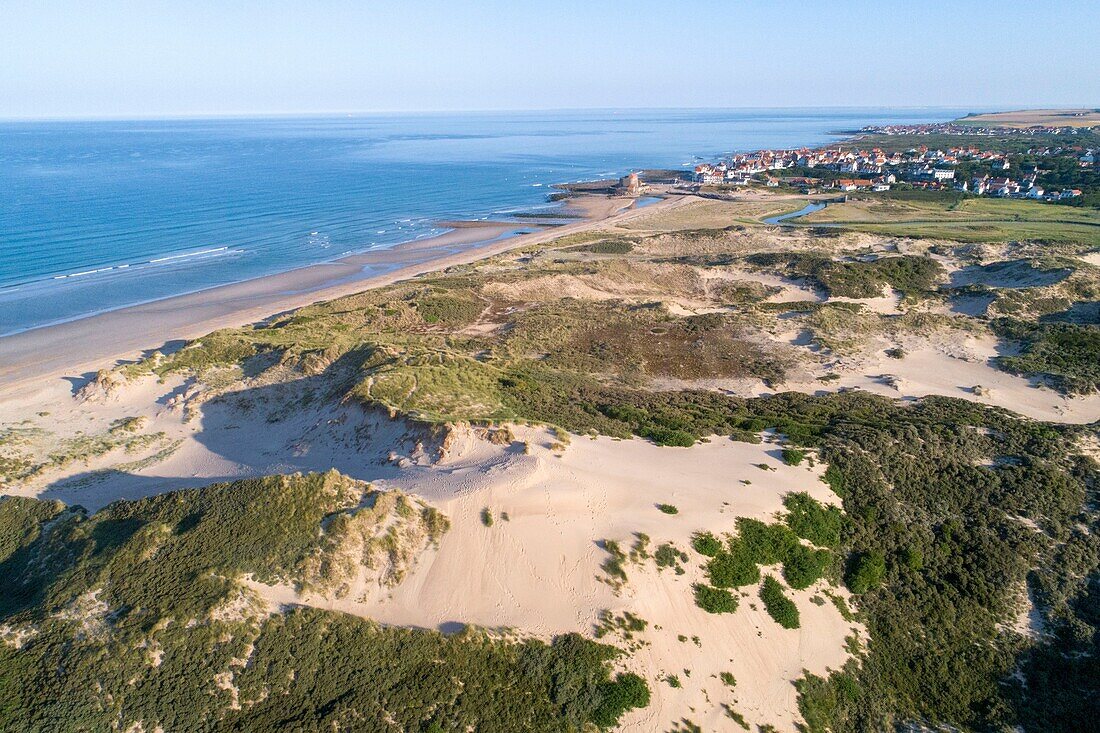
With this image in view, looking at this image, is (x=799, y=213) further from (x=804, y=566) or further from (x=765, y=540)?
(x=804, y=566)

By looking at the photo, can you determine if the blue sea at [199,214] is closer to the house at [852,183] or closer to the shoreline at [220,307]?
the shoreline at [220,307]

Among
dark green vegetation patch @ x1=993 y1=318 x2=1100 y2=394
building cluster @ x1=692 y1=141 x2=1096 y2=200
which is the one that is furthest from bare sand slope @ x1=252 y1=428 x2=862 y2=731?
building cluster @ x1=692 y1=141 x2=1096 y2=200

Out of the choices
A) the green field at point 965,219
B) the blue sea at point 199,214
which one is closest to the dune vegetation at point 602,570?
the blue sea at point 199,214

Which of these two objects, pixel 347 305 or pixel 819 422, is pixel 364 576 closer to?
pixel 819 422

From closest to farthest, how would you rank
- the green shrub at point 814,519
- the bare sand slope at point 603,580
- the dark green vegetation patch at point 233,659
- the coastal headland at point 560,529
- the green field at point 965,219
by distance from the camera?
the dark green vegetation patch at point 233,659 < the coastal headland at point 560,529 < the bare sand slope at point 603,580 < the green shrub at point 814,519 < the green field at point 965,219

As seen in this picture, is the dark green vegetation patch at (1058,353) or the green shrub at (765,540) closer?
the green shrub at (765,540)

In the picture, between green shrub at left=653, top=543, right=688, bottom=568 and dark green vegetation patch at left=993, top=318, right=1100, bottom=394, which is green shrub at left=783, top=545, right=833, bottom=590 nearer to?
green shrub at left=653, top=543, right=688, bottom=568

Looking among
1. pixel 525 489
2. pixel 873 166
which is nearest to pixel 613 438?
pixel 525 489
